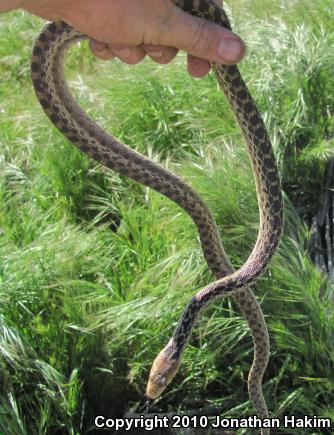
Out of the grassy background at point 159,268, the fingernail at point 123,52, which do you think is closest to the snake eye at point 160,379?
the grassy background at point 159,268

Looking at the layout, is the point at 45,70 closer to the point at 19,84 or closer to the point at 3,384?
the point at 3,384

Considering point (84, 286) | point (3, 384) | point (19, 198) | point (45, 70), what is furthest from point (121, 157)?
point (19, 198)

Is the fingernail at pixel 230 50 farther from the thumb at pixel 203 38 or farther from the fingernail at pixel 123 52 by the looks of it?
the fingernail at pixel 123 52

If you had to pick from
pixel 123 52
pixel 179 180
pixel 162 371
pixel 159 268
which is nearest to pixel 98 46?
pixel 123 52

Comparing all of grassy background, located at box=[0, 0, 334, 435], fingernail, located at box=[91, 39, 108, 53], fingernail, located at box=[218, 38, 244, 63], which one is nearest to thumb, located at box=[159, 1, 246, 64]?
fingernail, located at box=[218, 38, 244, 63]

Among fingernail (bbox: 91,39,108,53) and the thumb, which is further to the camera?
fingernail (bbox: 91,39,108,53)

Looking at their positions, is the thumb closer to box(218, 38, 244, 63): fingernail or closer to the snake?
box(218, 38, 244, 63): fingernail

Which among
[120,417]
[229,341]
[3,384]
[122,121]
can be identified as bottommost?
[120,417]

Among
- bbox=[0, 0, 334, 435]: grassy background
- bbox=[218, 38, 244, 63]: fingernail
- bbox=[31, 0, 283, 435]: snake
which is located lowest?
bbox=[0, 0, 334, 435]: grassy background
